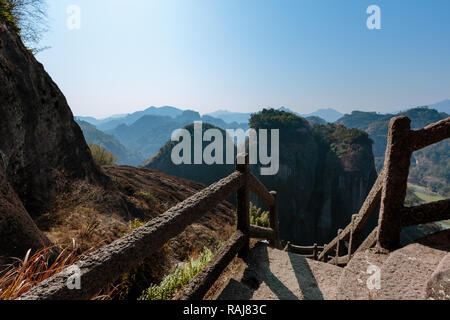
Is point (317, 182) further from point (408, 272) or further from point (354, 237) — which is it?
point (408, 272)

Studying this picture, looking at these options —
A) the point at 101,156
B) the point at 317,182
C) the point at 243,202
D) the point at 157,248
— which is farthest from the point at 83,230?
the point at 317,182

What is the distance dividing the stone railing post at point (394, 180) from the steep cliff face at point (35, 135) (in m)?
6.70

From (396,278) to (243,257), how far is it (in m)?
1.53

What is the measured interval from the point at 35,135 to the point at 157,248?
24.7 feet

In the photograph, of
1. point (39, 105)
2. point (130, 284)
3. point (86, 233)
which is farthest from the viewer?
point (39, 105)

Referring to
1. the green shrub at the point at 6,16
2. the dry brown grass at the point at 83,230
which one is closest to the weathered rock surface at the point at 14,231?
the dry brown grass at the point at 83,230

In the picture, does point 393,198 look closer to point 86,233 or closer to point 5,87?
point 86,233

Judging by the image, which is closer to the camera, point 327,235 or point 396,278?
point 396,278

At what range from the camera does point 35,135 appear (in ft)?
22.2

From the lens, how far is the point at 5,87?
559 cm

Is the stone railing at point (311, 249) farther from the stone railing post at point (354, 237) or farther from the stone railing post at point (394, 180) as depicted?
the stone railing post at point (394, 180)

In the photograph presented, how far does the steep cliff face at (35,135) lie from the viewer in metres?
5.59

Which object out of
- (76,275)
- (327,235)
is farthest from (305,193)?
(76,275)

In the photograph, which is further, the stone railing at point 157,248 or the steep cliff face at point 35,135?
the steep cliff face at point 35,135
